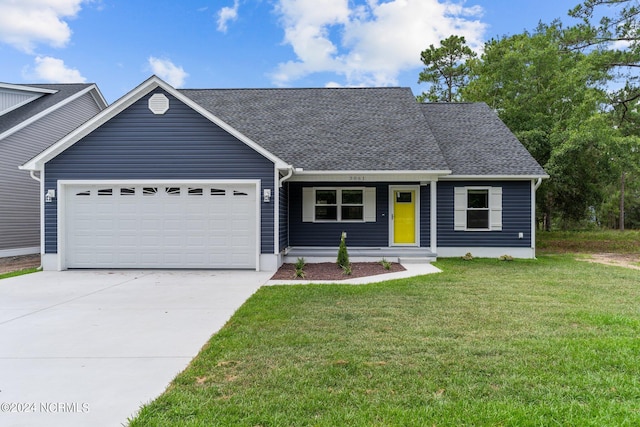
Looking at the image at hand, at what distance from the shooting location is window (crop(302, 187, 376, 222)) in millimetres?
12617

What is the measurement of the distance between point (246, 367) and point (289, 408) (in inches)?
36.2

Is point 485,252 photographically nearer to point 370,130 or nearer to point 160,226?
point 370,130

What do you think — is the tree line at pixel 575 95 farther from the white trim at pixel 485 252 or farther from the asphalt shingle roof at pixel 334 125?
the asphalt shingle roof at pixel 334 125

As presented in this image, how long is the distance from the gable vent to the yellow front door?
728cm

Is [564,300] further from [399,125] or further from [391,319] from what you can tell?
[399,125]

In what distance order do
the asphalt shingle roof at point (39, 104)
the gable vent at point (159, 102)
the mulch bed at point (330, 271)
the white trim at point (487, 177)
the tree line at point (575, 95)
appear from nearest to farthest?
the mulch bed at point (330, 271)
the gable vent at point (159, 102)
the white trim at point (487, 177)
the asphalt shingle roof at point (39, 104)
the tree line at point (575, 95)

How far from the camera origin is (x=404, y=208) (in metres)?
12.7

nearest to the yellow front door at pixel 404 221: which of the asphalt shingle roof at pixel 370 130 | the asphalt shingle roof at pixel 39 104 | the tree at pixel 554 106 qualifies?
the asphalt shingle roof at pixel 370 130

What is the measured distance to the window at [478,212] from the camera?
1238 cm

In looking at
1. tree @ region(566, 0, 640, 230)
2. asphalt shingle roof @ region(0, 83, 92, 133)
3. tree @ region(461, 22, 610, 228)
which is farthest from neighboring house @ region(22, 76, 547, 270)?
asphalt shingle roof @ region(0, 83, 92, 133)

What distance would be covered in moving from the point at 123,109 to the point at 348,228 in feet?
24.0

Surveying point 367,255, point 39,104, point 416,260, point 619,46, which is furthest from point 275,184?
Result: point 619,46

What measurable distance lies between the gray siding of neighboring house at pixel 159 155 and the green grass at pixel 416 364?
4.38 metres

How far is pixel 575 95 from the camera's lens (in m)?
16.7
